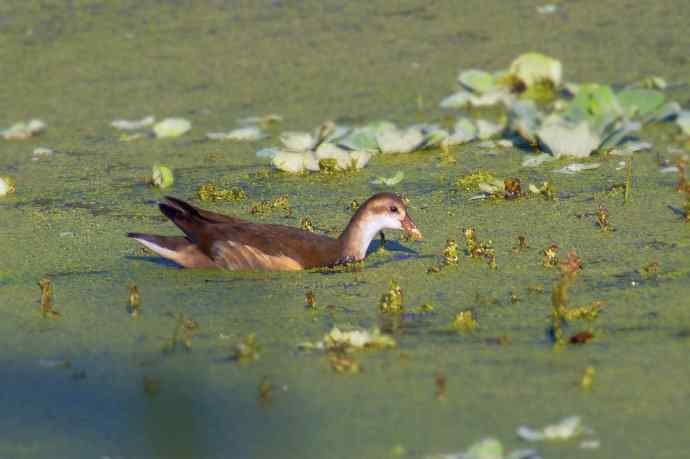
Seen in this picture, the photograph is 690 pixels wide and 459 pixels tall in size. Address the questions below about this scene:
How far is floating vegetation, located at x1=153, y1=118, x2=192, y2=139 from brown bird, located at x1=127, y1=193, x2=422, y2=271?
8.59ft

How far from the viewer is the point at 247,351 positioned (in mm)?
4457

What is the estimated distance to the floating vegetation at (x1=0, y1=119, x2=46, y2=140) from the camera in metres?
Result: 8.43

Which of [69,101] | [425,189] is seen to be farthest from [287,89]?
[425,189]

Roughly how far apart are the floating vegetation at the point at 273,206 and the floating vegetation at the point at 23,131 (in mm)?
2452

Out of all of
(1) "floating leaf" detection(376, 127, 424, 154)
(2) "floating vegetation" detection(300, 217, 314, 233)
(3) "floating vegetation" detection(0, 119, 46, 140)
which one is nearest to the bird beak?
(2) "floating vegetation" detection(300, 217, 314, 233)

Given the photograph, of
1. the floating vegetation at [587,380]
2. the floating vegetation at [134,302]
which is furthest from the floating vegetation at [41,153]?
the floating vegetation at [587,380]

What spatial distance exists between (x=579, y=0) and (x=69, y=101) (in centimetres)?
396

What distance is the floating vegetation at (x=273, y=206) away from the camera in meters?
6.54

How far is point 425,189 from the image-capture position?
688 cm

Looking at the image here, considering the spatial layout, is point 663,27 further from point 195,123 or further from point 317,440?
point 317,440

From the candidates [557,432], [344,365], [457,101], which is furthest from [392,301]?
[457,101]

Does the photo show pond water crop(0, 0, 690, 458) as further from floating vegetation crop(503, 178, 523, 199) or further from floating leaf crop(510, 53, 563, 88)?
floating leaf crop(510, 53, 563, 88)

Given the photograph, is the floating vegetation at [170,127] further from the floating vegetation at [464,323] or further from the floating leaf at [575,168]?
the floating vegetation at [464,323]

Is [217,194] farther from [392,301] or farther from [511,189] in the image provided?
[392,301]
